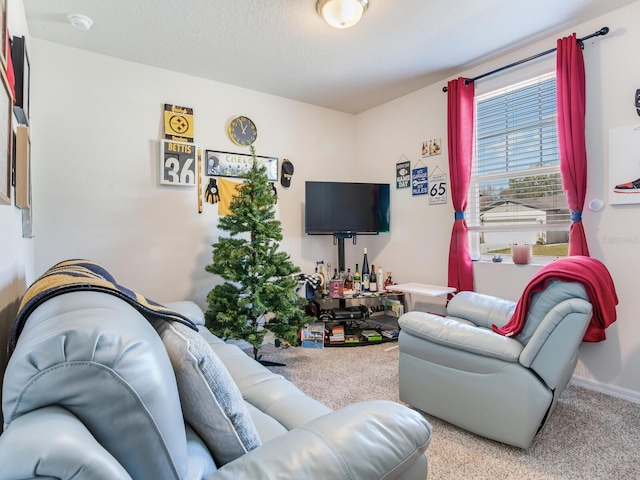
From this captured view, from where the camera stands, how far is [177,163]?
3.09 meters

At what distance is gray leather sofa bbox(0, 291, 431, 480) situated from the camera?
486 millimetres

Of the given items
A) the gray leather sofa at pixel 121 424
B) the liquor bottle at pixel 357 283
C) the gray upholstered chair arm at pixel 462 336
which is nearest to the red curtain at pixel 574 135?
the gray upholstered chair arm at pixel 462 336

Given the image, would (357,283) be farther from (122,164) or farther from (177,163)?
(122,164)

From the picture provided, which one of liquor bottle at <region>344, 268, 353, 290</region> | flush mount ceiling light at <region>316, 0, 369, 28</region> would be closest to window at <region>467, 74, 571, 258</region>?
liquor bottle at <region>344, 268, 353, 290</region>

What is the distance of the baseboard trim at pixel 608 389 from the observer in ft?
7.50

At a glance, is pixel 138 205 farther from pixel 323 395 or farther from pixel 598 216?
pixel 598 216

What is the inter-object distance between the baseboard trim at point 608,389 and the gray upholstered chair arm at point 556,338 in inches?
47.8

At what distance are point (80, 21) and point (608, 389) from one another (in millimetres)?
4436

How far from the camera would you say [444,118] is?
3.37 metres

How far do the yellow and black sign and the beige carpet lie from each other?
2.24 meters

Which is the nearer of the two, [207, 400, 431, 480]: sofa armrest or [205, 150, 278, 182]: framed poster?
[207, 400, 431, 480]: sofa armrest

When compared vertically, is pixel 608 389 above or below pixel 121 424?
below

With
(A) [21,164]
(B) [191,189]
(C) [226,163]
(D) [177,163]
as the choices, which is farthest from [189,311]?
(C) [226,163]

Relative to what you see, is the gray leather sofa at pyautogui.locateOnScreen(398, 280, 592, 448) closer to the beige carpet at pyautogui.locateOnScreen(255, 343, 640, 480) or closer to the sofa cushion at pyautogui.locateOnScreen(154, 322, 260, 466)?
the beige carpet at pyautogui.locateOnScreen(255, 343, 640, 480)
